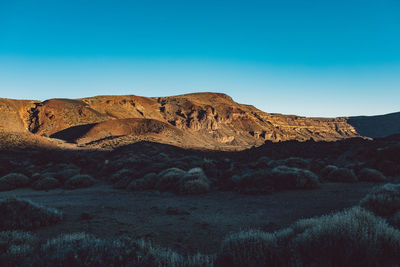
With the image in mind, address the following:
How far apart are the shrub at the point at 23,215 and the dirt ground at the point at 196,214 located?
0.94 feet

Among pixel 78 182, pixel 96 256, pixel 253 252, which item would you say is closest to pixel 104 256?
pixel 96 256

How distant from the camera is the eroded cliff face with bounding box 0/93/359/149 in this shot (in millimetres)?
56188

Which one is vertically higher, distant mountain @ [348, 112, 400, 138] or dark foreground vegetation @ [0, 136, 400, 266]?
distant mountain @ [348, 112, 400, 138]

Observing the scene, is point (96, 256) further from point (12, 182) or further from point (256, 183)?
point (12, 182)

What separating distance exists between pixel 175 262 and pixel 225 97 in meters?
121

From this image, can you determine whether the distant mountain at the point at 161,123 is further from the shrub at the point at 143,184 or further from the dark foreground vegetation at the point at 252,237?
the dark foreground vegetation at the point at 252,237

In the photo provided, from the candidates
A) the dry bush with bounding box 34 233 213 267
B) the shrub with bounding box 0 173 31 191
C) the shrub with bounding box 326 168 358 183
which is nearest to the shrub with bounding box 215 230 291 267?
the dry bush with bounding box 34 233 213 267

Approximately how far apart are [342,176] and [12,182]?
64.3 ft

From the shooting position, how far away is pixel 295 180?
417 inches

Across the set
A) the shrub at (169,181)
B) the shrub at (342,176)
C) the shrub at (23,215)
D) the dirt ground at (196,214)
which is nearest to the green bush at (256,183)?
the dirt ground at (196,214)

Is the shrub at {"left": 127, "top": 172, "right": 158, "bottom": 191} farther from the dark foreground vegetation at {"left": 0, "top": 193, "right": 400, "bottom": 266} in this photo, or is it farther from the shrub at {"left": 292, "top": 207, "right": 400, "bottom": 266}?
the shrub at {"left": 292, "top": 207, "right": 400, "bottom": 266}

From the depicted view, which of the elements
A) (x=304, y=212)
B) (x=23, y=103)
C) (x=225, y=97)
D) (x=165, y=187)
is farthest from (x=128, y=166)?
(x=225, y=97)

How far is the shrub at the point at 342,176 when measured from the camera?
1194 centimetres

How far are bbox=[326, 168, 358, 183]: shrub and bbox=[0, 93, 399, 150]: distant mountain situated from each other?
34.1m
